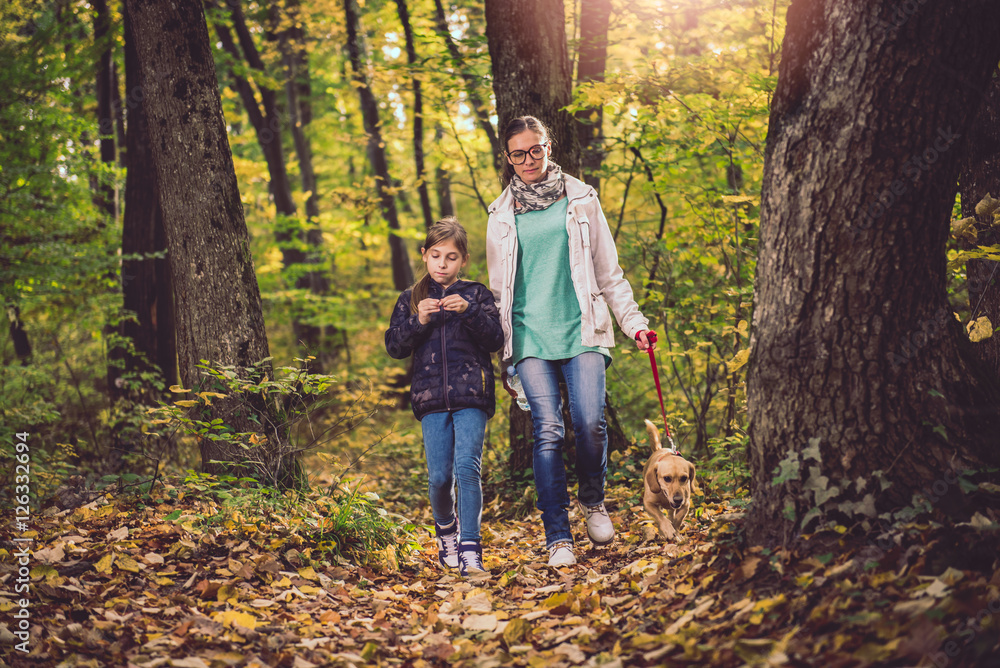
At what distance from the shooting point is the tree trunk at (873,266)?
8.45ft

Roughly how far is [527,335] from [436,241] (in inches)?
30.8

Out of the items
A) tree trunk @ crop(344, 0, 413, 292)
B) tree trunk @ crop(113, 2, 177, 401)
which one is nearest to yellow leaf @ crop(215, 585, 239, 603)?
tree trunk @ crop(113, 2, 177, 401)

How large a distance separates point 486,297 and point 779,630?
7.48 feet

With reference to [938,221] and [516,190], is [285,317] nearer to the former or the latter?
[516,190]

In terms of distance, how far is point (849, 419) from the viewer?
2.69 metres

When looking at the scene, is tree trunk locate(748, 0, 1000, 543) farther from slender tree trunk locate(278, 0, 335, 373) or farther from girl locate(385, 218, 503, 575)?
slender tree trunk locate(278, 0, 335, 373)

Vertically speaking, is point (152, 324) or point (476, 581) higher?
point (152, 324)

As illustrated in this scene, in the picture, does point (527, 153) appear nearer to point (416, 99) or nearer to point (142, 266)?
point (142, 266)

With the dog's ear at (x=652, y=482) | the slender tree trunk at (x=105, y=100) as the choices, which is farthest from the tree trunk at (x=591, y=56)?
the slender tree trunk at (x=105, y=100)

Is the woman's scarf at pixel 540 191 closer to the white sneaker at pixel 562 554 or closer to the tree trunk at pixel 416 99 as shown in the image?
the white sneaker at pixel 562 554

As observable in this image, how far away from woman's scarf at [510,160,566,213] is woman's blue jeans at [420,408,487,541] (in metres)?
1.24

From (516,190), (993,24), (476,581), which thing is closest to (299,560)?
(476,581)

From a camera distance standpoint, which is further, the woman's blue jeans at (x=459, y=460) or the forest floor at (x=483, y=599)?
the woman's blue jeans at (x=459, y=460)

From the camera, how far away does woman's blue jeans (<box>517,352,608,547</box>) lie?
12.4ft
